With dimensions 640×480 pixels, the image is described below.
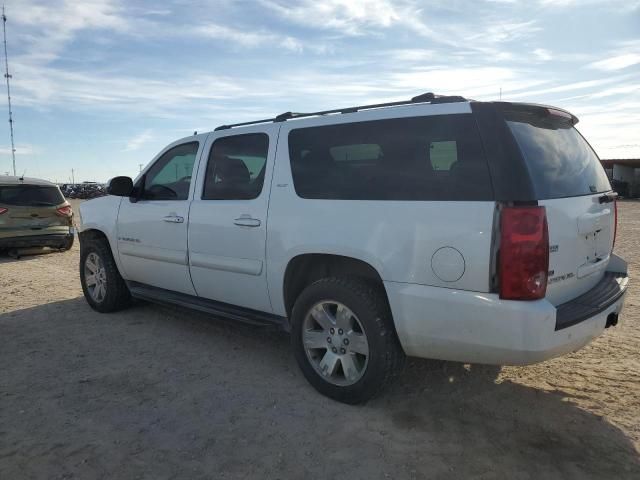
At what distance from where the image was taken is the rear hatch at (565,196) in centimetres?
286

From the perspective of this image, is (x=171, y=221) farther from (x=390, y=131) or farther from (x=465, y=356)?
(x=465, y=356)

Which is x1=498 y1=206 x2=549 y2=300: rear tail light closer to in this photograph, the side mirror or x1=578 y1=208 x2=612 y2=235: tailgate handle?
x1=578 y1=208 x2=612 y2=235: tailgate handle

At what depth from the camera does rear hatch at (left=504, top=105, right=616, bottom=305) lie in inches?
113

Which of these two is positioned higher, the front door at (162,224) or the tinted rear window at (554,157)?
the tinted rear window at (554,157)

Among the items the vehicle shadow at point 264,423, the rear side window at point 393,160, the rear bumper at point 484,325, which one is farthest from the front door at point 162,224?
the rear bumper at point 484,325

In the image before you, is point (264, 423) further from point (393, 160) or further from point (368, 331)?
point (393, 160)

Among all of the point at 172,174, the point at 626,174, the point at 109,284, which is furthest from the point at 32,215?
the point at 626,174

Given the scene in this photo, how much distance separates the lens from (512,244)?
8.87 feet

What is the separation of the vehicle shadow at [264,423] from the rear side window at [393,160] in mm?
1427

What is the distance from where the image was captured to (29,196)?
10117mm

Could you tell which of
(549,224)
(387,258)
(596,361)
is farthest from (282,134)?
(596,361)

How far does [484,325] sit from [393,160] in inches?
45.8

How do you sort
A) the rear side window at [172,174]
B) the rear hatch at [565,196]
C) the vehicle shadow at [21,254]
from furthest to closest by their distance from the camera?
the vehicle shadow at [21,254]
the rear side window at [172,174]
the rear hatch at [565,196]

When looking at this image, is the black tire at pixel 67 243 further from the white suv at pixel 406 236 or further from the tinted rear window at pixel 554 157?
the tinted rear window at pixel 554 157
